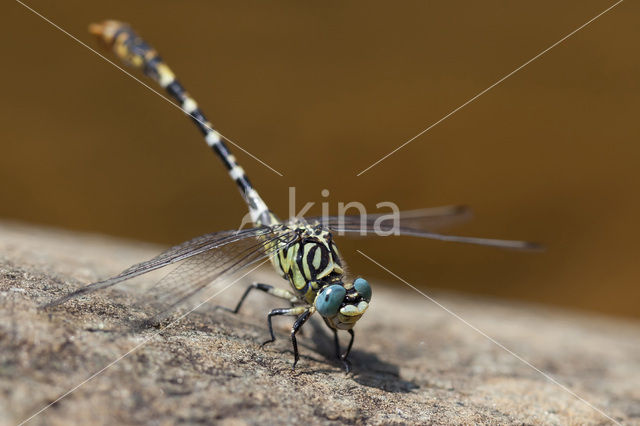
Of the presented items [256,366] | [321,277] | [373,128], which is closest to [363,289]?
[321,277]

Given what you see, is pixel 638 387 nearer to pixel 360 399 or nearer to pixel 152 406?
pixel 360 399

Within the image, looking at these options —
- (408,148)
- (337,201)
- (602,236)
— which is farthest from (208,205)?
(602,236)

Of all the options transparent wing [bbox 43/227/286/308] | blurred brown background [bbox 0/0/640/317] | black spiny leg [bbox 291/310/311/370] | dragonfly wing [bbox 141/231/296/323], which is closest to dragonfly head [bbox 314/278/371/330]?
black spiny leg [bbox 291/310/311/370]

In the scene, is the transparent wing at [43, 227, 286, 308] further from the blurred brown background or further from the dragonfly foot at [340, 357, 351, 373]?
the blurred brown background

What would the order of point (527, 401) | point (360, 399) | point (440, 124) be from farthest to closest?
point (440, 124)
point (527, 401)
point (360, 399)

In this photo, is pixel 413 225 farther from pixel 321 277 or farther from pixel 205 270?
pixel 205 270

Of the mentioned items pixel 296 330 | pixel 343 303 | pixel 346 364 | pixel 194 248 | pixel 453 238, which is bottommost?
pixel 346 364
